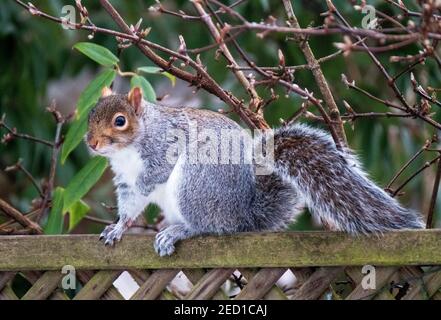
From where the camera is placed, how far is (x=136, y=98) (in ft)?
6.08

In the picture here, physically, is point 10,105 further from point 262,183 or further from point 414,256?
point 414,256

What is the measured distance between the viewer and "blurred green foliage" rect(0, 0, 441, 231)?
3.19 metres

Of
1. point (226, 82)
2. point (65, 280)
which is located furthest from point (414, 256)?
point (226, 82)

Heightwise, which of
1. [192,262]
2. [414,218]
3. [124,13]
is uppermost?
[124,13]

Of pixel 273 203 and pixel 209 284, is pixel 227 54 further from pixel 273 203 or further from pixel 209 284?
pixel 209 284

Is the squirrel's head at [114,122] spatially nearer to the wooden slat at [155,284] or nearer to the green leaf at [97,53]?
the green leaf at [97,53]

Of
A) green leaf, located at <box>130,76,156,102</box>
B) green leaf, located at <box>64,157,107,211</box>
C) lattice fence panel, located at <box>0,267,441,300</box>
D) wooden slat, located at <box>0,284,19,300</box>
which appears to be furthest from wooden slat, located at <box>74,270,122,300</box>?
green leaf, located at <box>130,76,156,102</box>

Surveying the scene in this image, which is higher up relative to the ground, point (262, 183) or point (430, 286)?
point (262, 183)

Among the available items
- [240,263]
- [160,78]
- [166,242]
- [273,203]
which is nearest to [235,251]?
[240,263]

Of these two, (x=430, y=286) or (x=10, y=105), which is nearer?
(x=430, y=286)

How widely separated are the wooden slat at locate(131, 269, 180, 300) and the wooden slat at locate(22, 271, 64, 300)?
151 mm

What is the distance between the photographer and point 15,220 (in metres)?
2.00

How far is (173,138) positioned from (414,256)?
64 centimetres
